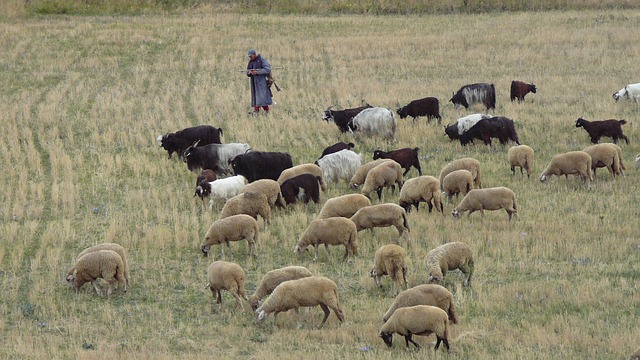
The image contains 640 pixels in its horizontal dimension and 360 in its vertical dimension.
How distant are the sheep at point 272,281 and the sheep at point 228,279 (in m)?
0.20

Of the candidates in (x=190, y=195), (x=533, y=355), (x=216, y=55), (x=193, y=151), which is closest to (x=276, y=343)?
(x=533, y=355)

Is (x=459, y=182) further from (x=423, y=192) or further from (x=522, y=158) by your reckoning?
(x=522, y=158)

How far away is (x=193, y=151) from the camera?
20.7m

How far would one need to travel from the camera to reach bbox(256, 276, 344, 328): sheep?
1217 cm

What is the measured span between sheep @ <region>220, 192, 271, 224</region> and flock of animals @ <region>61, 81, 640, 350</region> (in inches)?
0.6

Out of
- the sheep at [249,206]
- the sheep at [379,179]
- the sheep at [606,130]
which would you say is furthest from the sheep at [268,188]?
Answer: the sheep at [606,130]

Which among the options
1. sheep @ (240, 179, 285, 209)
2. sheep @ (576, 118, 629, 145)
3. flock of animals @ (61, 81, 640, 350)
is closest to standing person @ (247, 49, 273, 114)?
flock of animals @ (61, 81, 640, 350)

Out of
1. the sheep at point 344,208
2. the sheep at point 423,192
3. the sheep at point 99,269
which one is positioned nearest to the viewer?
the sheep at point 99,269

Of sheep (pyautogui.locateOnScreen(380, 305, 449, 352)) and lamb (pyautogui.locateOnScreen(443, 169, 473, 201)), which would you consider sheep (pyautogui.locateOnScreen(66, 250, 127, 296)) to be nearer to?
sheep (pyautogui.locateOnScreen(380, 305, 449, 352))

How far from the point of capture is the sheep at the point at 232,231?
15.2m

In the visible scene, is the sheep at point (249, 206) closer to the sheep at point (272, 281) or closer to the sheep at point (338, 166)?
the sheep at point (338, 166)

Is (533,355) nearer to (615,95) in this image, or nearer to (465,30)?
(615,95)

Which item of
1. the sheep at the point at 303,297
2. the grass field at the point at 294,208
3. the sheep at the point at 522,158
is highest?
the sheep at the point at 303,297

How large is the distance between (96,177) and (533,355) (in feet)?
38.9
